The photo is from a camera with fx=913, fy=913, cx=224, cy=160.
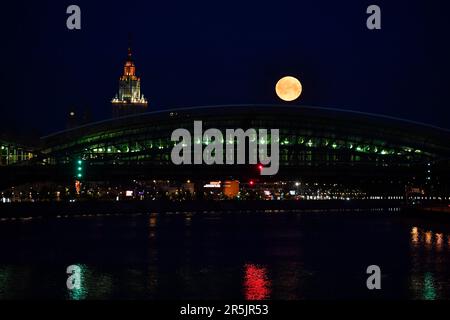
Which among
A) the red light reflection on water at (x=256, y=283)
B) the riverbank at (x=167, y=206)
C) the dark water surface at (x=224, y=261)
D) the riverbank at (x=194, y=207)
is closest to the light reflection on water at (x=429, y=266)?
the dark water surface at (x=224, y=261)

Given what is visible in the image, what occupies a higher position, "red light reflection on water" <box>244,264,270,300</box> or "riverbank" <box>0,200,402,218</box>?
"red light reflection on water" <box>244,264,270,300</box>

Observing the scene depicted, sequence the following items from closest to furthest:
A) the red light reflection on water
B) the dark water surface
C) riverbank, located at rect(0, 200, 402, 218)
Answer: the red light reflection on water → the dark water surface → riverbank, located at rect(0, 200, 402, 218)

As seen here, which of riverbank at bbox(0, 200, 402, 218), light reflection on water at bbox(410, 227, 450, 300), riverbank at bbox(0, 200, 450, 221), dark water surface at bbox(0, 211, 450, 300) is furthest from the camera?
riverbank at bbox(0, 200, 402, 218)

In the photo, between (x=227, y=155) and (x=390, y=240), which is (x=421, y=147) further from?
(x=390, y=240)

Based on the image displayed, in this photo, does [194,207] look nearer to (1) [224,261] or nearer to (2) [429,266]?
(1) [224,261]

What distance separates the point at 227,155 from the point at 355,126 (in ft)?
68.7

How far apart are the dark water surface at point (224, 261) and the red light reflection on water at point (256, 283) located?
0.04 metres

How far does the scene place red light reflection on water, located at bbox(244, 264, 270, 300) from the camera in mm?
37213

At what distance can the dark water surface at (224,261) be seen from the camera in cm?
3867

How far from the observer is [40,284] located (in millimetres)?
40625

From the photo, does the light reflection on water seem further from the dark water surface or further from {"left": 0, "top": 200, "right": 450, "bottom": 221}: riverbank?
{"left": 0, "top": 200, "right": 450, "bottom": 221}: riverbank

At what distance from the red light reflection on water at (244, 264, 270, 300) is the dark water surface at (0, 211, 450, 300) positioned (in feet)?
0.14

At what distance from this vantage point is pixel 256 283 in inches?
1613

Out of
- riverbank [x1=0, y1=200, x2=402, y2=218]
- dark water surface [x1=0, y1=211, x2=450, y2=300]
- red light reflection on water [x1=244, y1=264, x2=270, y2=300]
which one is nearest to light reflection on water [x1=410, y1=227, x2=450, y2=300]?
dark water surface [x1=0, y1=211, x2=450, y2=300]
